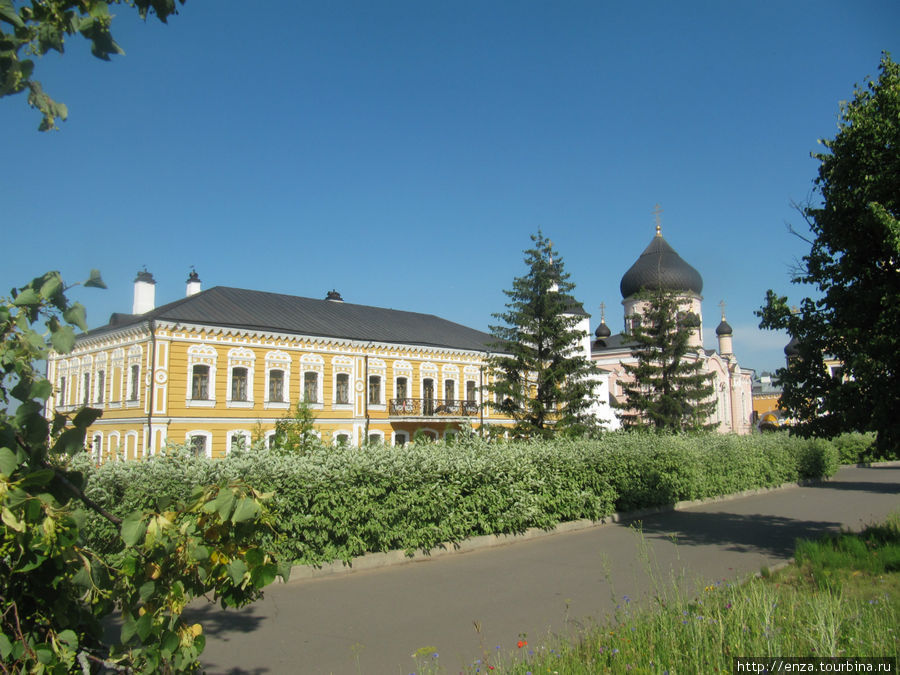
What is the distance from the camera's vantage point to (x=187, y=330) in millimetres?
28734

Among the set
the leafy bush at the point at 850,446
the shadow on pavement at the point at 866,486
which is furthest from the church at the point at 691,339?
the shadow on pavement at the point at 866,486

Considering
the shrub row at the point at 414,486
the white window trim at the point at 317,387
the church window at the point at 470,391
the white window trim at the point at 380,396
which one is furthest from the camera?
the church window at the point at 470,391

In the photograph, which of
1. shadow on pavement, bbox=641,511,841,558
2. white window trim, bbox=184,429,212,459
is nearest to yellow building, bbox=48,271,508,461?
white window trim, bbox=184,429,212,459

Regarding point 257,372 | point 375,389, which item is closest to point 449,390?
point 375,389

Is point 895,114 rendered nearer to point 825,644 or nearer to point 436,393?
point 825,644

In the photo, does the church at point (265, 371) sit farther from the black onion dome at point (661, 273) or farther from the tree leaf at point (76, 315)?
the tree leaf at point (76, 315)

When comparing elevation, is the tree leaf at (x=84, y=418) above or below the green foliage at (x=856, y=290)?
below

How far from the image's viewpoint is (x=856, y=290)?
10.1 meters

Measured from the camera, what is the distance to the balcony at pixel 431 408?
35750 millimetres

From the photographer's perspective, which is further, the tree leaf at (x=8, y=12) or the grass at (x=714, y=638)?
the grass at (x=714, y=638)

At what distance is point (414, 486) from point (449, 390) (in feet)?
90.1

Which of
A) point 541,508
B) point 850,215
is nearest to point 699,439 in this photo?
point 541,508

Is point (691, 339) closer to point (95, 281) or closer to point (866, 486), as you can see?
point (866, 486)

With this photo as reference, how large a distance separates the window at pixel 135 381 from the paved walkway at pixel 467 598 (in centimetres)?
2195
